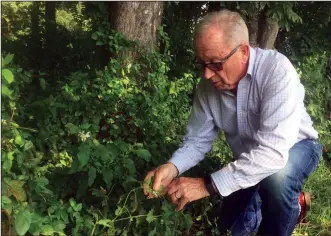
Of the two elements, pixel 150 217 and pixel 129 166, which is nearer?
pixel 150 217

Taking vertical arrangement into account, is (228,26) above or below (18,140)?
above

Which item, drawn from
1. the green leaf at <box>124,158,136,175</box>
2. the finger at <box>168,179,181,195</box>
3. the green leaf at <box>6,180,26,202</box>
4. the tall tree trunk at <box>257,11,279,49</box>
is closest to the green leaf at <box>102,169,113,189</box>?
the green leaf at <box>124,158,136,175</box>

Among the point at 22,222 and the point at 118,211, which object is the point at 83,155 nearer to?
the point at 118,211

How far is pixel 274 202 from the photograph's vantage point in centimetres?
305

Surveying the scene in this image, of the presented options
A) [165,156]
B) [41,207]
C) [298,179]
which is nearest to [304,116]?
[298,179]

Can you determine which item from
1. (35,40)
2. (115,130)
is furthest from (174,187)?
(35,40)

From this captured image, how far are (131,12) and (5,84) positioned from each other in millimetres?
2239

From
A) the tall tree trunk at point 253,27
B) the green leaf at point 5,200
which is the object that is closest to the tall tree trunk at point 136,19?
the tall tree trunk at point 253,27

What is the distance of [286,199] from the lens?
9.96 ft

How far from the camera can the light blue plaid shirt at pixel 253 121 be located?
267 centimetres

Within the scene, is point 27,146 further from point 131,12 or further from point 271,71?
point 131,12

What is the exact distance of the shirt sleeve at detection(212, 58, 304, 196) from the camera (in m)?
2.66

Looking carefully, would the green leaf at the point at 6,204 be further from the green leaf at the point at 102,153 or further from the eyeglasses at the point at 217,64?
the eyeglasses at the point at 217,64

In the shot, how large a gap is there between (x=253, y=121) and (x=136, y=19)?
164 centimetres
